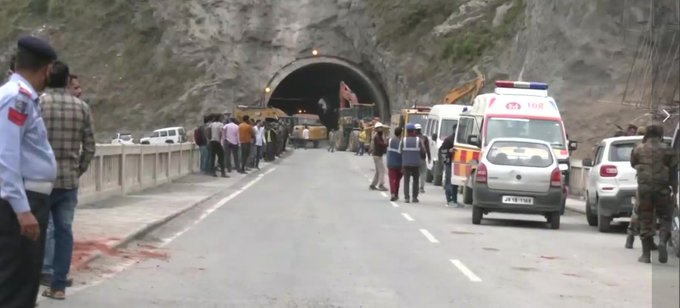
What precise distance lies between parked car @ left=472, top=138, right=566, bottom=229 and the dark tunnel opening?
5311 cm

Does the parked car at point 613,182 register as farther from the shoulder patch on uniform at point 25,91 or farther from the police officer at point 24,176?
the shoulder patch on uniform at point 25,91

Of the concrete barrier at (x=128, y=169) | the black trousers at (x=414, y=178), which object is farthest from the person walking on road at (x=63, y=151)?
the black trousers at (x=414, y=178)

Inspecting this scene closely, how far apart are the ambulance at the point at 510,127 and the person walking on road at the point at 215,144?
8.96 meters

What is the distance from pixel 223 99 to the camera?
2672 inches

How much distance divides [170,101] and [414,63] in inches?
619

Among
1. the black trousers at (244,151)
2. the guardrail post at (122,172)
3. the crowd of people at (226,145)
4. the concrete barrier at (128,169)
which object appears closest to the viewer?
the concrete barrier at (128,169)

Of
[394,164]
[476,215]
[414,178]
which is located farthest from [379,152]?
[476,215]

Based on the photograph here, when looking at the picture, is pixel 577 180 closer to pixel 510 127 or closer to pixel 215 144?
pixel 510 127

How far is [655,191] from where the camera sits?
14.2m

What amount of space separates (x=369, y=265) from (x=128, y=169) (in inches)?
485

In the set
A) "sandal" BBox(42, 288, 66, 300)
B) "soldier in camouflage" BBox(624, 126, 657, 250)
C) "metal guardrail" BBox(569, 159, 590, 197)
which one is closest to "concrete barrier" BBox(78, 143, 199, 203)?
"soldier in camouflage" BBox(624, 126, 657, 250)

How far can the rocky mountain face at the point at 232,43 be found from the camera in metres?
64.2

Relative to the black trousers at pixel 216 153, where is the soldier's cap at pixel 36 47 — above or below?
above

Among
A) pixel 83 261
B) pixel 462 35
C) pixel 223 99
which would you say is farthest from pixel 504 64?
pixel 83 261
